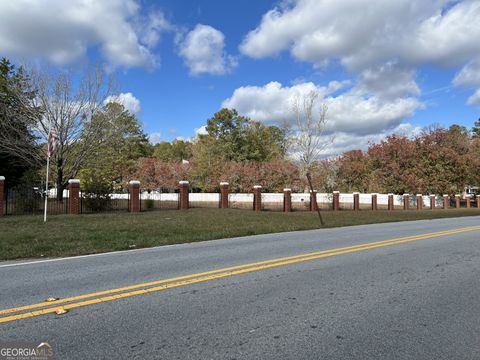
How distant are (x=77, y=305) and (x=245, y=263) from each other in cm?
365

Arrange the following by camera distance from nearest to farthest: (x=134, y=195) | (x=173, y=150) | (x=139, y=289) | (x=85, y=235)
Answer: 1. (x=139, y=289)
2. (x=85, y=235)
3. (x=134, y=195)
4. (x=173, y=150)

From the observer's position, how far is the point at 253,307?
Answer: 16.6ft

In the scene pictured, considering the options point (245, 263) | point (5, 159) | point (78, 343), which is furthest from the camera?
point (5, 159)

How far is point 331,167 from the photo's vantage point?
62.3 metres

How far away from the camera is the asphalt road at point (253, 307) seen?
3.88m

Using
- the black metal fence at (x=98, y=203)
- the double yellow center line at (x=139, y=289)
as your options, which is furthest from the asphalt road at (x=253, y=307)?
the black metal fence at (x=98, y=203)

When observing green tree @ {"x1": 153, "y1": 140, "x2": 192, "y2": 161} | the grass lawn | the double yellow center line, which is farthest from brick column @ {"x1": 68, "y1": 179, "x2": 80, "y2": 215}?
green tree @ {"x1": 153, "y1": 140, "x2": 192, "y2": 161}

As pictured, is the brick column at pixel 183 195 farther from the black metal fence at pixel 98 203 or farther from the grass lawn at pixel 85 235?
the grass lawn at pixel 85 235

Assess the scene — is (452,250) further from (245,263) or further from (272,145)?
(272,145)

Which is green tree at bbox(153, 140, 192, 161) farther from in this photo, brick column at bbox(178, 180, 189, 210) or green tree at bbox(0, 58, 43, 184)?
brick column at bbox(178, 180, 189, 210)

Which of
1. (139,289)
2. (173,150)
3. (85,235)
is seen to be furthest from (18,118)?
(173,150)

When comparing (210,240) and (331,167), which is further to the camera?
(331,167)

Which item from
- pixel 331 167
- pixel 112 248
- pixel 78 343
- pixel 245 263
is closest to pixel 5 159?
pixel 112 248

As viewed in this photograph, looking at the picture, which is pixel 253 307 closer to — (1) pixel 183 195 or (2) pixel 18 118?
(1) pixel 183 195
